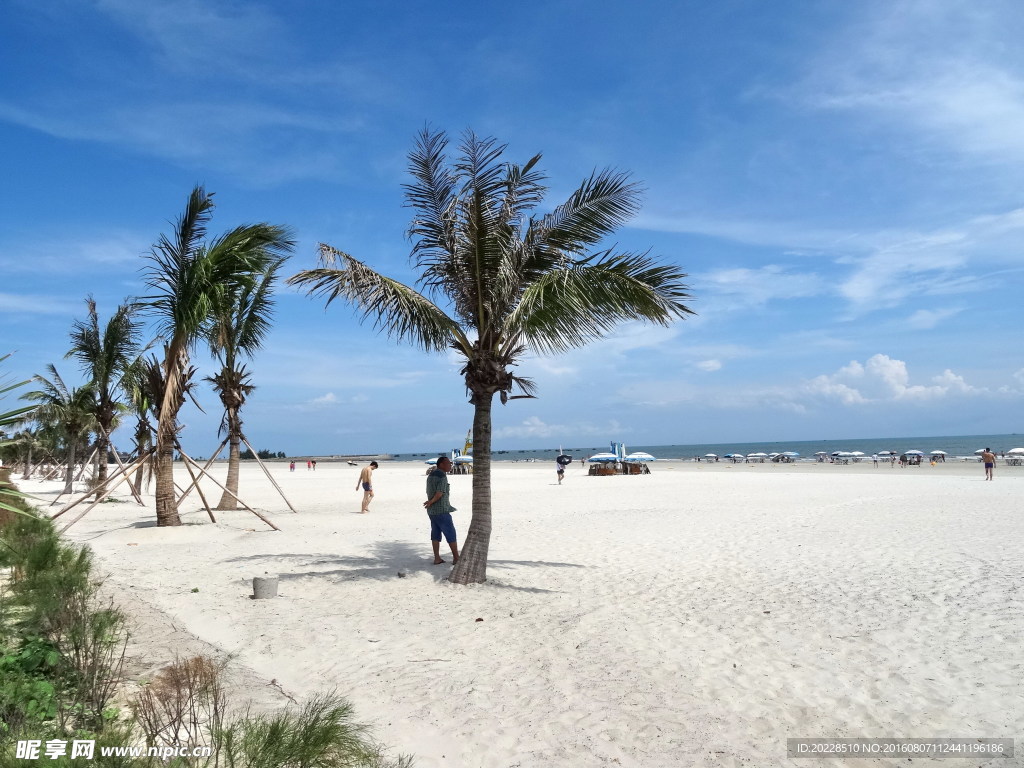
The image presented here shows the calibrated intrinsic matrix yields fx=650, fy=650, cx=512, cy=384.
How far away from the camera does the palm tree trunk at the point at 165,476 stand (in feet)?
43.0

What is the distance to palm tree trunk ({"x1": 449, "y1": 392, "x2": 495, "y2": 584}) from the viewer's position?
8492 millimetres

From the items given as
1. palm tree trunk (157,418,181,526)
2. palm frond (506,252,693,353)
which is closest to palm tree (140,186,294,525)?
palm tree trunk (157,418,181,526)

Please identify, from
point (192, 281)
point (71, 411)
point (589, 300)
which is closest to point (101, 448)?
point (71, 411)

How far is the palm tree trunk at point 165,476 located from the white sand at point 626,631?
14.4 inches

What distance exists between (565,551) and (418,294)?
529cm

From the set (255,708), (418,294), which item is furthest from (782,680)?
(418,294)

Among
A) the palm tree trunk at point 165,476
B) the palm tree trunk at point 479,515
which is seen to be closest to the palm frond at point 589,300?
the palm tree trunk at point 479,515

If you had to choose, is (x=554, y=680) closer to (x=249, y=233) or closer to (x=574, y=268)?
(x=574, y=268)

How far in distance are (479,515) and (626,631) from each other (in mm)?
2731

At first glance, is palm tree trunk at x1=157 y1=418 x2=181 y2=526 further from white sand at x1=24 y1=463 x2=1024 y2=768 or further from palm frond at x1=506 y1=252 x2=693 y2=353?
palm frond at x1=506 y1=252 x2=693 y2=353

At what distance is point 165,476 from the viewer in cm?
1337

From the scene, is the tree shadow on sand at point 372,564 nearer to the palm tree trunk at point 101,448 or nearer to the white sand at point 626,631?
the white sand at point 626,631

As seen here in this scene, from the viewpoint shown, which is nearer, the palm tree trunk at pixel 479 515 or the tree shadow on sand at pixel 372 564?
the palm tree trunk at pixel 479 515

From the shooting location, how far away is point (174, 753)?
329cm
